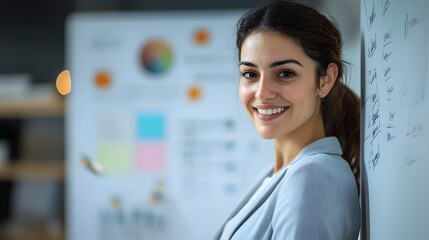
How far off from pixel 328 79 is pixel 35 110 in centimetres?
282

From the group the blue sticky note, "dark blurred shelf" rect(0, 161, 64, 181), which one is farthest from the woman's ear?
"dark blurred shelf" rect(0, 161, 64, 181)

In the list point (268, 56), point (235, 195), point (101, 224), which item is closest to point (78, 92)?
point (101, 224)

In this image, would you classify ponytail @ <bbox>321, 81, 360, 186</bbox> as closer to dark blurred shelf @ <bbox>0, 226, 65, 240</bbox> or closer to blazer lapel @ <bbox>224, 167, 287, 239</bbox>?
blazer lapel @ <bbox>224, 167, 287, 239</bbox>

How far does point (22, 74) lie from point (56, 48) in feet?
0.88

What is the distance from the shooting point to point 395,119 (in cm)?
111

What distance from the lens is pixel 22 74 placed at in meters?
4.06

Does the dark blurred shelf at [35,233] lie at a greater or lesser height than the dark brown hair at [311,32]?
lesser

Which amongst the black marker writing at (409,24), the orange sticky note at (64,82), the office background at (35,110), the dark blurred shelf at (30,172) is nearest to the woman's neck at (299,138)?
the black marker writing at (409,24)

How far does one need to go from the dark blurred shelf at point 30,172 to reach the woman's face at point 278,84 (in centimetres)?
269

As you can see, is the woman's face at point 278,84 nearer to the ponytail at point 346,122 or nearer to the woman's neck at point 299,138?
the woman's neck at point 299,138

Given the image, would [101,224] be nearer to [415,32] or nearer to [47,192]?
[47,192]

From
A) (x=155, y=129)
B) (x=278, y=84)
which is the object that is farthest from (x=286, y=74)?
(x=155, y=129)

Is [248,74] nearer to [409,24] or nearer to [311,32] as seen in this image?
[311,32]

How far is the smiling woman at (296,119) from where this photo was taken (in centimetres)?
122
